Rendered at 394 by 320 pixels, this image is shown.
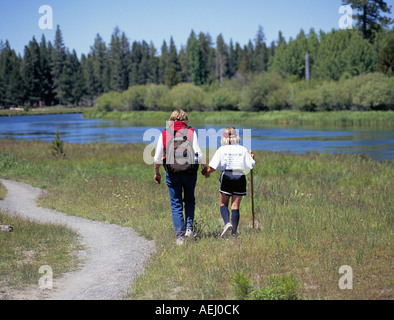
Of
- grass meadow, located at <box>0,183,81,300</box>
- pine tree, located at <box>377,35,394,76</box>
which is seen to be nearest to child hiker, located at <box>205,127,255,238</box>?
grass meadow, located at <box>0,183,81,300</box>

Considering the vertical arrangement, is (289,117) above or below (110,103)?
below

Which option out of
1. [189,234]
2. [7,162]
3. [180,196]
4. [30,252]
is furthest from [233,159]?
[7,162]

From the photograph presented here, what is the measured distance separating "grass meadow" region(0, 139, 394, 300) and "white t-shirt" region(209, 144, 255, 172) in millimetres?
1285

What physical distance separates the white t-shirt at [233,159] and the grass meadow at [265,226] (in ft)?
4.22

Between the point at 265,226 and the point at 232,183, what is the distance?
1620mm

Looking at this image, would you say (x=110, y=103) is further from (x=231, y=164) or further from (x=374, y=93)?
(x=231, y=164)

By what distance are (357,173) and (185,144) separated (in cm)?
1270

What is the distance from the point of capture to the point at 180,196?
8.36 meters

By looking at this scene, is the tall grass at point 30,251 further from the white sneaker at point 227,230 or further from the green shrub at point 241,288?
the green shrub at point 241,288

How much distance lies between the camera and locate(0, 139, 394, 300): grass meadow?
6.38 meters

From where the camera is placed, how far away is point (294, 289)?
5.71m

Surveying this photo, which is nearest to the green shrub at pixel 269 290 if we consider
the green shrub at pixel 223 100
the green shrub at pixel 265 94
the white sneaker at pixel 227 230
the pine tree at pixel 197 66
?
the white sneaker at pixel 227 230
